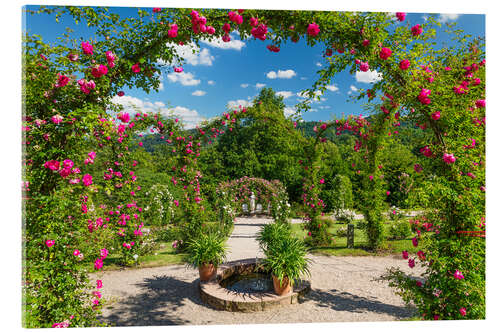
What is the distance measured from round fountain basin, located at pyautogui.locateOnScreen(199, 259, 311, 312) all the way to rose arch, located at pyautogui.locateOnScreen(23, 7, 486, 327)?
4.80 ft

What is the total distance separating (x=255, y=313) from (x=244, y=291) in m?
0.67

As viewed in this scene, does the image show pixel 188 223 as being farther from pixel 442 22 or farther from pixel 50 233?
pixel 442 22

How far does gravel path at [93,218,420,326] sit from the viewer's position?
3.24 metres

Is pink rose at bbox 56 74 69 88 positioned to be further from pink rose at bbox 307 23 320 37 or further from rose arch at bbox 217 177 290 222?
rose arch at bbox 217 177 290 222

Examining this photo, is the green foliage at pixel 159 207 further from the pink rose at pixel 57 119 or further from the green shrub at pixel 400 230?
the green shrub at pixel 400 230

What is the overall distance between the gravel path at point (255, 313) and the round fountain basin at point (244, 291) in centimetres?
8

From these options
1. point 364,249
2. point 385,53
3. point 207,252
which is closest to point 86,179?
point 207,252

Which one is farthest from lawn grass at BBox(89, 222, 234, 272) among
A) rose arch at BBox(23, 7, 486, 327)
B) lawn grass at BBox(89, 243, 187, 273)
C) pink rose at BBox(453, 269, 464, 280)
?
pink rose at BBox(453, 269, 464, 280)

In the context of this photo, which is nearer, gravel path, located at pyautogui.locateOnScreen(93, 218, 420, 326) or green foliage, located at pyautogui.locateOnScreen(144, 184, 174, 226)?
gravel path, located at pyautogui.locateOnScreen(93, 218, 420, 326)

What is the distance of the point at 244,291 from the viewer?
3949mm

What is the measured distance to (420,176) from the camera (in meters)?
2.56

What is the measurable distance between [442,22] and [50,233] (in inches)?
161

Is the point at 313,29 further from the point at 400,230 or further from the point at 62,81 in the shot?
the point at 400,230
